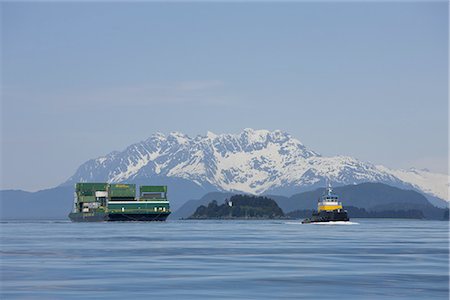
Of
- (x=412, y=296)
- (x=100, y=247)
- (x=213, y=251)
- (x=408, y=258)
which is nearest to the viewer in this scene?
(x=412, y=296)

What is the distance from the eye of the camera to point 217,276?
56.8 metres

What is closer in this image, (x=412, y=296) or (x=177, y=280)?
(x=412, y=296)

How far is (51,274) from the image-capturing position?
58.8 metres

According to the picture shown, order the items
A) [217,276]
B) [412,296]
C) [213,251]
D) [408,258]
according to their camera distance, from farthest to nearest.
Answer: [213,251] → [408,258] → [217,276] → [412,296]

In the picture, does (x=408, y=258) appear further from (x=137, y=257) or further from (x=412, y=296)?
(x=412, y=296)

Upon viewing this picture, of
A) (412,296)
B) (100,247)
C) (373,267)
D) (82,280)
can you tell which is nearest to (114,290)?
(82,280)

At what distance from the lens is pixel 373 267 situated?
6512cm

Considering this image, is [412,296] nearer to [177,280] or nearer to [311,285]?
[311,285]

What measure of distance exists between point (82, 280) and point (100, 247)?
38.5 m

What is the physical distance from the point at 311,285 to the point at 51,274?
52.4 feet

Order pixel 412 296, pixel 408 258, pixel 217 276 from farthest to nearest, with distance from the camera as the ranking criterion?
pixel 408 258, pixel 217 276, pixel 412 296

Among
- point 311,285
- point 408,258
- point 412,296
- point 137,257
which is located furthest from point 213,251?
point 412,296

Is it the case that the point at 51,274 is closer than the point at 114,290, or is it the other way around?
the point at 114,290

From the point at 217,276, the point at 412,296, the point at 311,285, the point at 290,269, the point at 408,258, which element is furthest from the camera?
the point at 408,258
